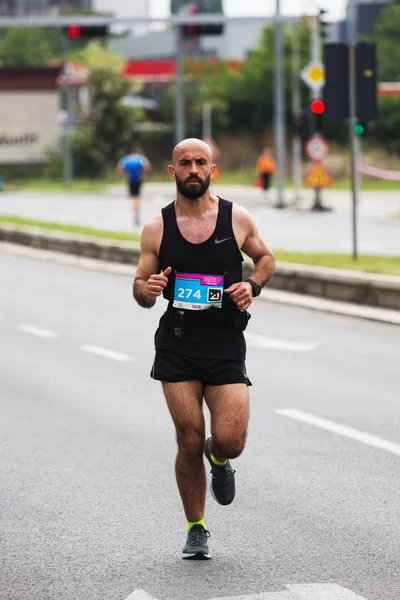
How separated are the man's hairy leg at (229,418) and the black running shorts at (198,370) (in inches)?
1.5

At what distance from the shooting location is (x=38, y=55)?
497ft

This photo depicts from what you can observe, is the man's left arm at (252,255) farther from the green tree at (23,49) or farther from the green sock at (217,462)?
the green tree at (23,49)

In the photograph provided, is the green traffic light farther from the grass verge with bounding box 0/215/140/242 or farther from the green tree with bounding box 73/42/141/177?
the green tree with bounding box 73/42/141/177

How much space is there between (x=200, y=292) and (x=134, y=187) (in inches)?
1097

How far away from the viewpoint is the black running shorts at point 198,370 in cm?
663

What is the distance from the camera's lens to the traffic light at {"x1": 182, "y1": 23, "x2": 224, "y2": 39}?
42188 mm

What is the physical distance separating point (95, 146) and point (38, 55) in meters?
78.7

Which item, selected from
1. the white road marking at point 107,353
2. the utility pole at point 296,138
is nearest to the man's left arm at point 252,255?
the white road marking at point 107,353

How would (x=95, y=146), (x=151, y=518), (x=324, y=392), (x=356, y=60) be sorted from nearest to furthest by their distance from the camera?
(x=151, y=518), (x=324, y=392), (x=356, y=60), (x=95, y=146)

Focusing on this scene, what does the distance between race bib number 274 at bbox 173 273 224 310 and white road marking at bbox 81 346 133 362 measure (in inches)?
281

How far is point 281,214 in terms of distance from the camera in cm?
4009

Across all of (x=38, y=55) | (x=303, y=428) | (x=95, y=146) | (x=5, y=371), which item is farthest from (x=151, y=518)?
(x=38, y=55)

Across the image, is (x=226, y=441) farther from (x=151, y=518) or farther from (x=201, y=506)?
(x=151, y=518)

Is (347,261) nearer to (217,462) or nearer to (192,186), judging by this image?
(217,462)
